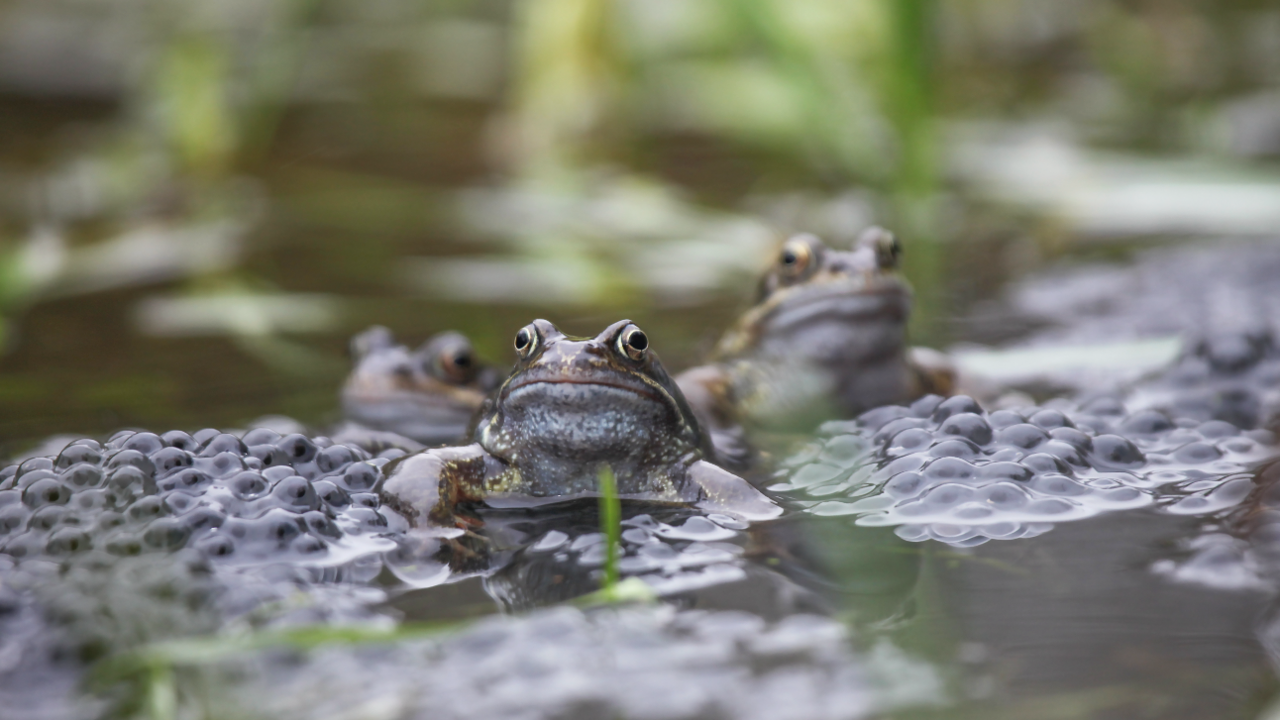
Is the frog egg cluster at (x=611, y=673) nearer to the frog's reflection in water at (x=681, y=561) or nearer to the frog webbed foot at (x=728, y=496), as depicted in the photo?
the frog's reflection in water at (x=681, y=561)

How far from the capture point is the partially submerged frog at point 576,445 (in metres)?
2.83

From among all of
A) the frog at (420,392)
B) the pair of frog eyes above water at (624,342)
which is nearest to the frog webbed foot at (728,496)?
the pair of frog eyes above water at (624,342)

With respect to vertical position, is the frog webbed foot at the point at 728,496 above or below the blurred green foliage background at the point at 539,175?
below

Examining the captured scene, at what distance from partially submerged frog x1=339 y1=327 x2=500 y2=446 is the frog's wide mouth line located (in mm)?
836

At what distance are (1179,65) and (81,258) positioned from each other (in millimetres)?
7597

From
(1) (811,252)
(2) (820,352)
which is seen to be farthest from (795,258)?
(2) (820,352)

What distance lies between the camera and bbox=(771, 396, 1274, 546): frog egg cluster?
109 inches

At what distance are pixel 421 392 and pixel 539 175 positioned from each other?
10.2 ft

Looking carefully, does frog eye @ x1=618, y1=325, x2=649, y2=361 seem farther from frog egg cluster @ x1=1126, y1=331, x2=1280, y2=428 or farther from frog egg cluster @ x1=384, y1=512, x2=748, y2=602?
frog egg cluster @ x1=1126, y1=331, x2=1280, y2=428

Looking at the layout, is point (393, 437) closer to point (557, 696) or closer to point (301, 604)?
point (301, 604)

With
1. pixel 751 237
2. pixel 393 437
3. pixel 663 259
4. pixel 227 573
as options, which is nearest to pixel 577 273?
pixel 663 259

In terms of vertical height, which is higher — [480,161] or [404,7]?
[404,7]

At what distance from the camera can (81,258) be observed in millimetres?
5422

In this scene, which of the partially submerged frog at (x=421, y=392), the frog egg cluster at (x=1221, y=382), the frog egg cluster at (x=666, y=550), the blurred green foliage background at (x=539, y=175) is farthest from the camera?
the blurred green foliage background at (x=539, y=175)
